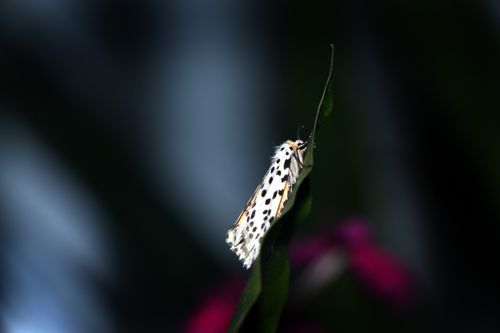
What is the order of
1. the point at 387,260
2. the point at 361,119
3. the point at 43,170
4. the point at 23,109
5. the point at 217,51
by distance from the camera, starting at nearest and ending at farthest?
the point at 387,260 → the point at 23,109 → the point at 361,119 → the point at 43,170 → the point at 217,51

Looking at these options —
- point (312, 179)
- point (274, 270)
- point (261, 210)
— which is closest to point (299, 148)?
point (261, 210)

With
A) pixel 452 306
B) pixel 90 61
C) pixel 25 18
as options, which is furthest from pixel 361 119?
pixel 90 61

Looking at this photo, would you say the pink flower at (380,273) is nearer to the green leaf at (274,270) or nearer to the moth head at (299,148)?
the moth head at (299,148)

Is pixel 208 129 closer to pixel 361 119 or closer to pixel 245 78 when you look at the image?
pixel 245 78

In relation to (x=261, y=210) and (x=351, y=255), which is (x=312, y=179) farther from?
(x=261, y=210)

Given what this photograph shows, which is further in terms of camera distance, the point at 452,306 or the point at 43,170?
the point at 43,170

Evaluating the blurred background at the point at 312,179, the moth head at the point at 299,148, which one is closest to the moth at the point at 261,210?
the moth head at the point at 299,148
